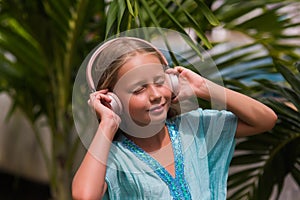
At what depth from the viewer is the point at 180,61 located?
1.28 meters

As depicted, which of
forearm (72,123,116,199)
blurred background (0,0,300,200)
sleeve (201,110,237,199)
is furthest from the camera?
blurred background (0,0,300,200)

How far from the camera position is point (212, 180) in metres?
1.03

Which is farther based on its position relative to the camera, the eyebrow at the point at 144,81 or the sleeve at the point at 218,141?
the sleeve at the point at 218,141

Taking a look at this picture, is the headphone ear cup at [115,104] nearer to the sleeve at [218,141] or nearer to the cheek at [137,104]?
the cheek at [137,104]

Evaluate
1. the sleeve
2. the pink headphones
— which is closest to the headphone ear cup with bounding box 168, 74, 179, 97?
the pink headphones

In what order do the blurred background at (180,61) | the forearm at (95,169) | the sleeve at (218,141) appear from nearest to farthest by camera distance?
the forearm at (95,169) → the sleeve at (218,141) → the blurred background at (180,61)

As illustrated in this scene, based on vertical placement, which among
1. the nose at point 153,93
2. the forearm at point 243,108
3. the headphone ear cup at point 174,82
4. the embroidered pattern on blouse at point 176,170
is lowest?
the embroidered pattern on blouse at point 176,170

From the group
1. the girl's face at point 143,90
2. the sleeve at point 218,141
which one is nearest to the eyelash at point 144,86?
the girl's face at point 143,90

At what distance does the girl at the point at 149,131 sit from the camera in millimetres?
923

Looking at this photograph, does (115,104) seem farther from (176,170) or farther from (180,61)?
(180,61)

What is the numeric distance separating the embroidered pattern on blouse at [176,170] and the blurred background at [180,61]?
229 mm

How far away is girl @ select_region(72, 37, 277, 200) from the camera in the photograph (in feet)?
3.03

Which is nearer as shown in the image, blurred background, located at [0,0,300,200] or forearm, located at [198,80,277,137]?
forearm, located at [198,80,277,137]

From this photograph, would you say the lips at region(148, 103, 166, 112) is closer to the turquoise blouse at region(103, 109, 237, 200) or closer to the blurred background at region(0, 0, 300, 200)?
the turquoise blouse at region(103, 109, 237, 200)
